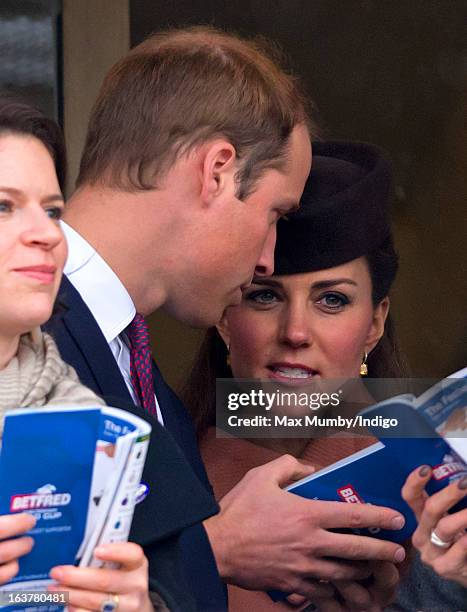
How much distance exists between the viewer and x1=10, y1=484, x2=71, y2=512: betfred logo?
1608 millimetres

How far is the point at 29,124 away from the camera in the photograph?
1875mm

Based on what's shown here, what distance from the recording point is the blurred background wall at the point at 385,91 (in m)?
4.00

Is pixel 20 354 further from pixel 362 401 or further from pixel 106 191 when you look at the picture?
pixel 362 401

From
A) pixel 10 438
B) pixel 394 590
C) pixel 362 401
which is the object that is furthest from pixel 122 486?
pixel 362 401

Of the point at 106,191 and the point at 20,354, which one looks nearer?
the point at 20,354

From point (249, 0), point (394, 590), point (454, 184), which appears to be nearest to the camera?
point (394, 590)

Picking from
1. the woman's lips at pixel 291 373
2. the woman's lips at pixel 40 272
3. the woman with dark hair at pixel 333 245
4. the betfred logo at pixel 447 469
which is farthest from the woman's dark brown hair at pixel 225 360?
the woman's lips at pixel 40 272

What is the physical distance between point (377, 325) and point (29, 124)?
1.51 metres

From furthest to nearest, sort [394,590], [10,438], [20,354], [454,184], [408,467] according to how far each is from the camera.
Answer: [454,184]
[394,590]
[408,467]
[20,354]
[10,438]

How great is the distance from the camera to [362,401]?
3.14 metres

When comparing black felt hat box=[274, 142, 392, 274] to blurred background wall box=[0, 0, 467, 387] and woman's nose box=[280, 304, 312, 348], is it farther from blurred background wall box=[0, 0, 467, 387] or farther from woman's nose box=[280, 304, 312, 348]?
blurred background wall box=[0, 0, 467, 387]

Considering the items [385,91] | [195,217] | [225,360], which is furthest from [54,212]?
[385,91]

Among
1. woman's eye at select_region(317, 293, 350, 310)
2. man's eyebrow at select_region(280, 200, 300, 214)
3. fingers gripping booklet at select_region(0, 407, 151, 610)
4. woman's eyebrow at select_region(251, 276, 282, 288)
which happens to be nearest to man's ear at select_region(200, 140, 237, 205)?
man's eyebrow at select_region(280, 200, 300, 214)

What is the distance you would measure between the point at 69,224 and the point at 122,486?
96 centimetres
